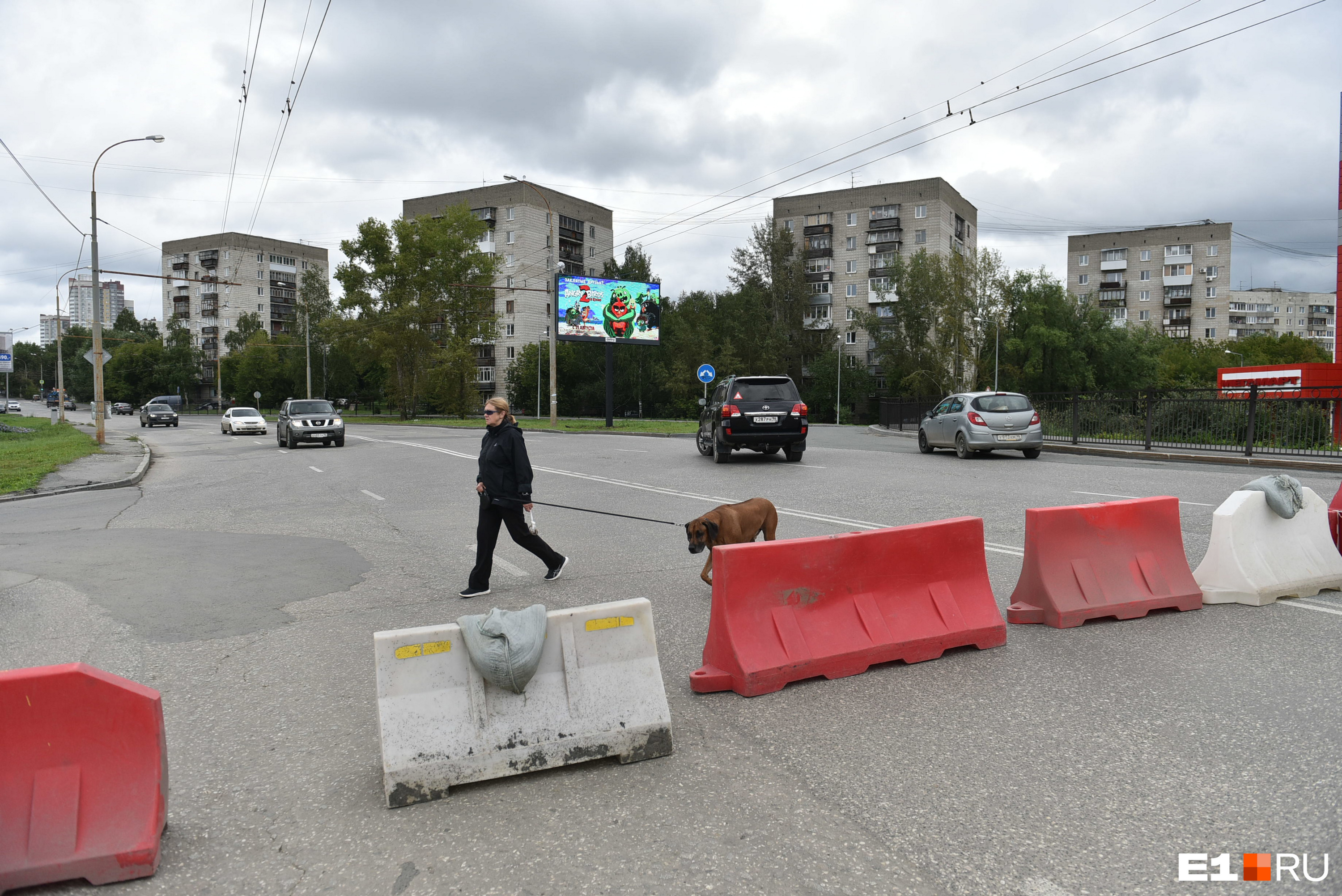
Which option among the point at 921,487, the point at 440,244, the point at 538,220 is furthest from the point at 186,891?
the point at 538,220

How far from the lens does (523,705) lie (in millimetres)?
3496

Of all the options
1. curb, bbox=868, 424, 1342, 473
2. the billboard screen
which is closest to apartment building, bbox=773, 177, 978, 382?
the billboard screen

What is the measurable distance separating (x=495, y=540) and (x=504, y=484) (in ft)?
1.52

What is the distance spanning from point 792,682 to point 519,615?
1618mm

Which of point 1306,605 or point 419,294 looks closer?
point 1306,605

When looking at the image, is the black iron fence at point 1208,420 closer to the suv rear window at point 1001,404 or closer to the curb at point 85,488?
the suv rear window at point 1001,404

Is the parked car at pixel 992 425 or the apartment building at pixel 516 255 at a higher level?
the apartment building at pixel 516 255

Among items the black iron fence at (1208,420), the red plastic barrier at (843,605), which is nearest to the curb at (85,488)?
the red plastic barrier at (843,605)

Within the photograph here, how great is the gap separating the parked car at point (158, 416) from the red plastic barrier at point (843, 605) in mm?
56561

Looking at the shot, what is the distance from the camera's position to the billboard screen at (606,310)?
132 feet

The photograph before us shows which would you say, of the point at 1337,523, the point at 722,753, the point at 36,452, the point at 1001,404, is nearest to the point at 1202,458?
the point at 1001,404

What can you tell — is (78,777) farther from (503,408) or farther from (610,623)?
(503,408)

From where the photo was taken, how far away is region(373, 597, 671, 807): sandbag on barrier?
3303 millimetres

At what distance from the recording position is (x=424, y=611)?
6195 millimetres
